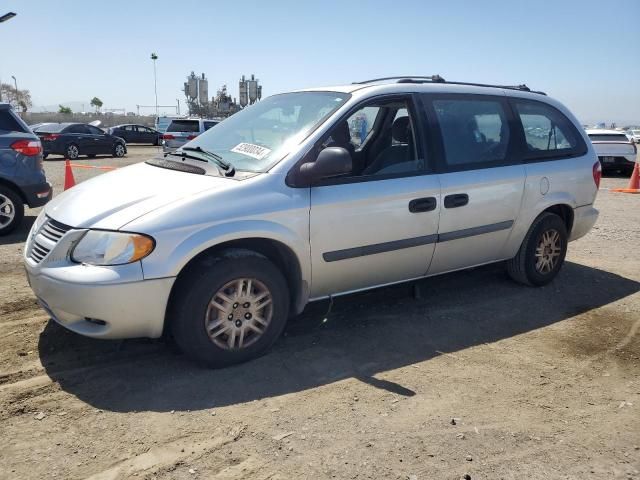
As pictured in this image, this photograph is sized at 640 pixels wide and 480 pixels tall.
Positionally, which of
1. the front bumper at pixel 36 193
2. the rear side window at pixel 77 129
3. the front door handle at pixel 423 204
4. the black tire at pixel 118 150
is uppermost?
the front door handle at pixel 423 204

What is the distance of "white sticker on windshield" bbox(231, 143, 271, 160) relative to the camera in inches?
151

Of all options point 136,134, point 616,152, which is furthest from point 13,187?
point 136,134

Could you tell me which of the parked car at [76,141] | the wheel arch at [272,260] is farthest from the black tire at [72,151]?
the wheel arch at [272,260]

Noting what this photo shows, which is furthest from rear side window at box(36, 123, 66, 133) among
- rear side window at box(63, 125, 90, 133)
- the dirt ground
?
the dirt ground

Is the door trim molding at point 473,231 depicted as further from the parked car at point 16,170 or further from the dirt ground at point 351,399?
the parked car at point 16,170

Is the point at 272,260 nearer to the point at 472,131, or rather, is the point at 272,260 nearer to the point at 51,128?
the point at 472,131

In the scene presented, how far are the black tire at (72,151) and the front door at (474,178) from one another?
20.2m

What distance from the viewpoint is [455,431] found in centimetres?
294

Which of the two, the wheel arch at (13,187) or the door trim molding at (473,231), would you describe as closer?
the door trim molding at (473,231)

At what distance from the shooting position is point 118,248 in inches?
→ 124

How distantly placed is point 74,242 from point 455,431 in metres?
2.40

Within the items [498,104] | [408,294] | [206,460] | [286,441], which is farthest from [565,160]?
[206,460]

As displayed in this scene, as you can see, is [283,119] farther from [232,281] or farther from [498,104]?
[498,104]

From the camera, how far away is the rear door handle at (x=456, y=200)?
14.0 feet
